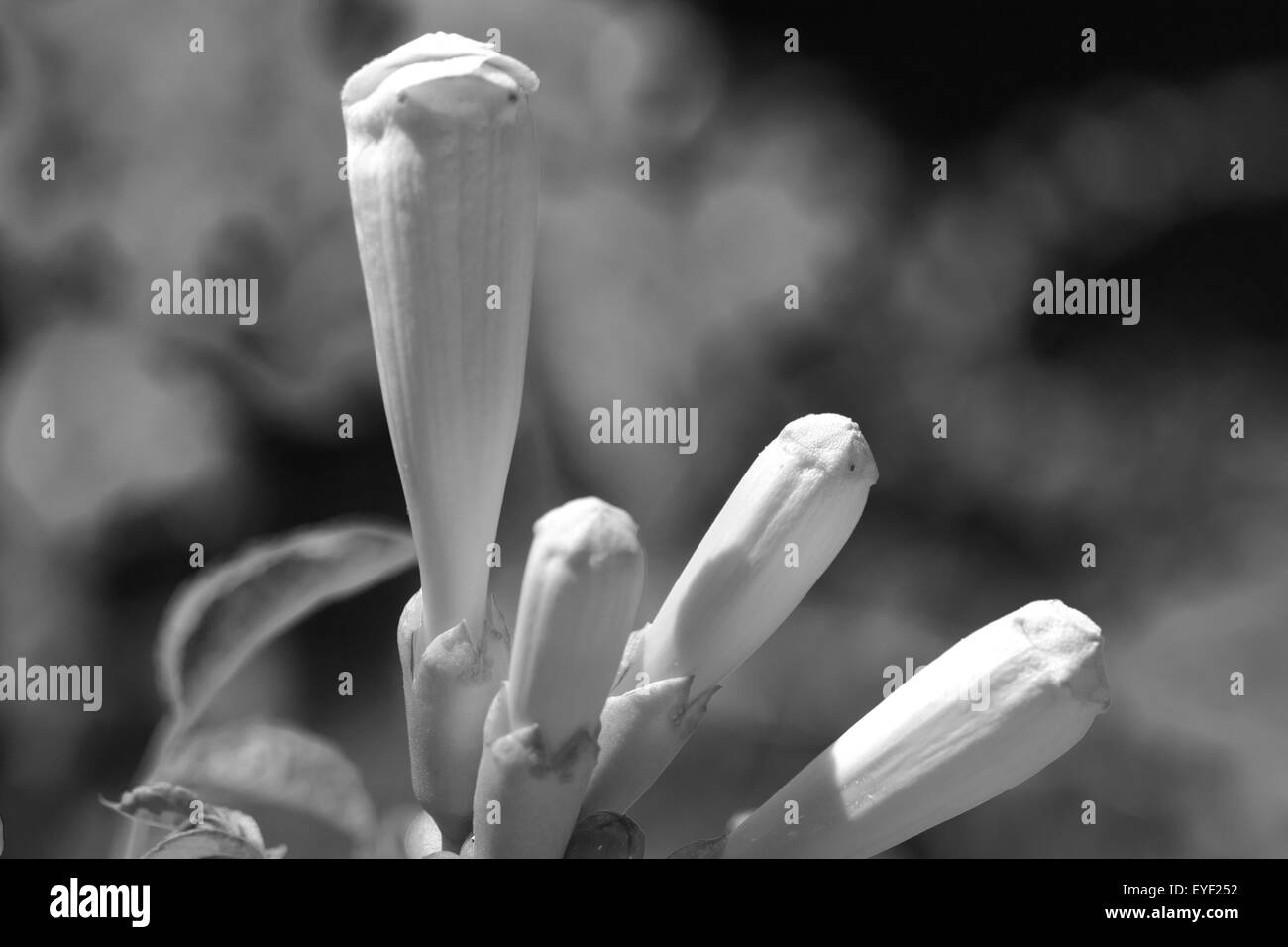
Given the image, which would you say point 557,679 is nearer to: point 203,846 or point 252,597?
point 203,846

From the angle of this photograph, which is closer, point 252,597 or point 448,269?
point 448,269

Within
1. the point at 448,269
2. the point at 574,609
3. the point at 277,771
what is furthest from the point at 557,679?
the point at 277,771

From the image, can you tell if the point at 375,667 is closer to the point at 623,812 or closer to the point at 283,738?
the point at 283,738

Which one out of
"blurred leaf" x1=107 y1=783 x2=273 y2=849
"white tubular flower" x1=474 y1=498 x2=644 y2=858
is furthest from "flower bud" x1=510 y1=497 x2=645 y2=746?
"blurred leaf" x1=107 y1=783 x2=273 y2=849

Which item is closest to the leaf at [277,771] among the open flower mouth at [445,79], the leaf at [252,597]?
the leaf at [252,597]

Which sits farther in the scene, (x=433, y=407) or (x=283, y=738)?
(x=283, y=738)
